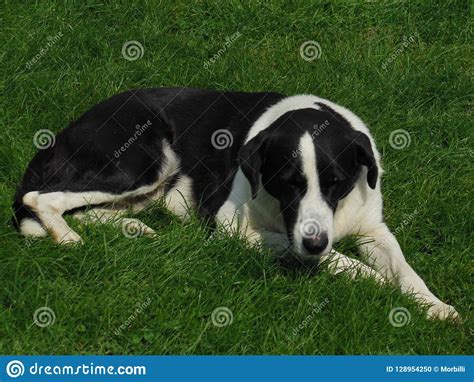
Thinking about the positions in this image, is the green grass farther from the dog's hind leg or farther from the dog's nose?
the dog's nose

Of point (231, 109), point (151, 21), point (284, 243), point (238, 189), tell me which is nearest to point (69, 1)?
point (151, 21)

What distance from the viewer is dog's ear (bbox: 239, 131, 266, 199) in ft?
16.2

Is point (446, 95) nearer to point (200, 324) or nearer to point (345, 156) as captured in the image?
point (345, 156)

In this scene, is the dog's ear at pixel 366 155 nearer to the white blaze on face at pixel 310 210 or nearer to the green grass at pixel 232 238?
the white blaze on face at pixel 310 210

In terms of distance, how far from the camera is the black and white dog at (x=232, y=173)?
484 cm

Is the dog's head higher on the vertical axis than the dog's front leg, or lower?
higher

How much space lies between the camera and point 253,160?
496 cm

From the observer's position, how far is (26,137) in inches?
244

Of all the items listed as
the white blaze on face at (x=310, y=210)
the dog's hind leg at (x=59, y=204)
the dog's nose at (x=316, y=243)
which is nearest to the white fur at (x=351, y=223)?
the white blaze on face at (x=310, y=210)

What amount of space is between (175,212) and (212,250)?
710mm

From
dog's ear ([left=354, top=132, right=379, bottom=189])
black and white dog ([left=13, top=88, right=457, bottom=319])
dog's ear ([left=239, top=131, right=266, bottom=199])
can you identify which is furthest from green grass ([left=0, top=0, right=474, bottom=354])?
dog's ear ([left=354, top=132, right=379, bottom=189])

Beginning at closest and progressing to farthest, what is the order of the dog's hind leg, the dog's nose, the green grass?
1. the green grass
2. the dog's nose
3. the dog's hind leg

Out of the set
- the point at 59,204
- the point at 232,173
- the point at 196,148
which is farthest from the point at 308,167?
the point at 59,204

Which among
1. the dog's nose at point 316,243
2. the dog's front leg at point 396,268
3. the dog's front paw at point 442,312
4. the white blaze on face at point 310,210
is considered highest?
the white blaze on face at point 310,210
